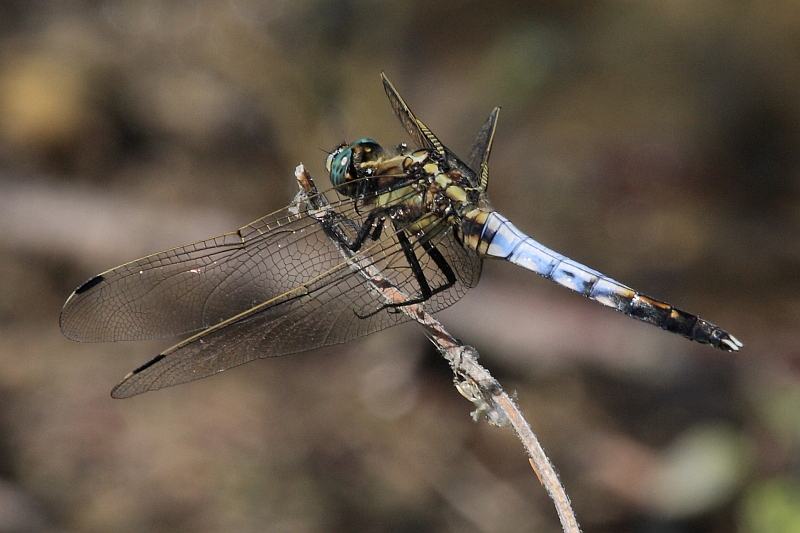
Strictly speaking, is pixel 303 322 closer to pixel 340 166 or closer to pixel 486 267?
pixel 340 166

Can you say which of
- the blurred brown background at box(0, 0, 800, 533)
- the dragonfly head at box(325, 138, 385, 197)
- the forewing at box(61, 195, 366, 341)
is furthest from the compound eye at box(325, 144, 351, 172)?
the blurred brown background at box(0, 0, 800, 533)

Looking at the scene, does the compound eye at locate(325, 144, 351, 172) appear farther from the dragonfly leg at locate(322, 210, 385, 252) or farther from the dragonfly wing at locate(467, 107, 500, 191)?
the dragonfly wing at locate(467, 107, 500, 191)

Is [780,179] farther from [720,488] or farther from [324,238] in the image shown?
[324,238]

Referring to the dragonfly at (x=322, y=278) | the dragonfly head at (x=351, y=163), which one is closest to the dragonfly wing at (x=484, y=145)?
the dragonfly at (x=322, y=278)

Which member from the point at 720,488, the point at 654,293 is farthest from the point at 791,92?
the point at 720,488

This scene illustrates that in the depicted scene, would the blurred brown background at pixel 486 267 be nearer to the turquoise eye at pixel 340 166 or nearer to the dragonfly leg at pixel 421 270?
the dragonfly leg at pixel 421 270
